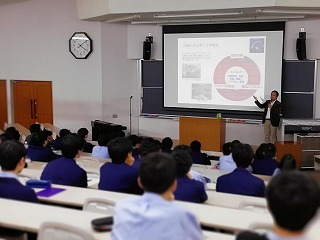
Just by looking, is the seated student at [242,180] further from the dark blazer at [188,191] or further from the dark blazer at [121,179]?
the dark blazer at [121,179]

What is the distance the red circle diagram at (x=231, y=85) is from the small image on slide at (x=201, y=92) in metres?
0.22

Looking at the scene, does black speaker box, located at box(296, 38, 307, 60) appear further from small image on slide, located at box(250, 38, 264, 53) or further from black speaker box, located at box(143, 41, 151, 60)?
black speaker box, located at box(143, 41, 151, 60)

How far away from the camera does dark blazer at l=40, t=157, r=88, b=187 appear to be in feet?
12.8

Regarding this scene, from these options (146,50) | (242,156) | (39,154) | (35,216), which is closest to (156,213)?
(35,216)

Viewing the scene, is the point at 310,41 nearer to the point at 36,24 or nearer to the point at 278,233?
the point at 36,24

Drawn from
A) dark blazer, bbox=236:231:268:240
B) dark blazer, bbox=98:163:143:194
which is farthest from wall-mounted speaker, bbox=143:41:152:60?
dark blazer, bbox=236:231:268:240

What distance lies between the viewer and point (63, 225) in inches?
89.9

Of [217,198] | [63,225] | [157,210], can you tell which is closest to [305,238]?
[157,210]

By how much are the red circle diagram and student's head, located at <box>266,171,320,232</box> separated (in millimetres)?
7710

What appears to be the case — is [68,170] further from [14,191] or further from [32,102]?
[32,102]

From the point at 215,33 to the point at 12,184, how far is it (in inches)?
275

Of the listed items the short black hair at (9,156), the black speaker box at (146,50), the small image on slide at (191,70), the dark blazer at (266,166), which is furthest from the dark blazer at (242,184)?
the black speaker box at (146,50)

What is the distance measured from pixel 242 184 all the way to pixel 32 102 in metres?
8.18

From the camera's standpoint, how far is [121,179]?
3652mm
